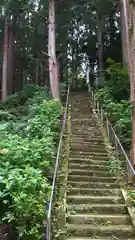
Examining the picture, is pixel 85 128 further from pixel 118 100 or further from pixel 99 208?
pixel 99 208

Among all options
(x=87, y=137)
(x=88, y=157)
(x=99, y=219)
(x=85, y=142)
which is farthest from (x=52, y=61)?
(x=99, y=219)

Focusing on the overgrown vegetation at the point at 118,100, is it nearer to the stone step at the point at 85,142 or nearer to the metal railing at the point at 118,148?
the metal railing at the point at 118,148

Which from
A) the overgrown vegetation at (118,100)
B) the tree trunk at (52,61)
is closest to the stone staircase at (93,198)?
the overgrown vegetation at (118,100)

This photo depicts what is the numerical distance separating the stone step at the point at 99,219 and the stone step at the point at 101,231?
0.21m

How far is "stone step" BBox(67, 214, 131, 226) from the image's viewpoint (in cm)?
587

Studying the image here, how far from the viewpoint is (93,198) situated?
670cm

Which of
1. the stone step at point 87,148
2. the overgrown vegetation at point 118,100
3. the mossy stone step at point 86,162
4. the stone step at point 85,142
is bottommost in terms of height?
the mossy stone step at point 86,162

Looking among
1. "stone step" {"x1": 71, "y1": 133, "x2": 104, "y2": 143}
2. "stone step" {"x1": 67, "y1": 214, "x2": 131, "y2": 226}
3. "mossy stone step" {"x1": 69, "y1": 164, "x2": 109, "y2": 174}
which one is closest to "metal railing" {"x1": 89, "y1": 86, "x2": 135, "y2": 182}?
"stone step" {"x1": 71, "y1": 133, "x2": 104, "y2": 143}

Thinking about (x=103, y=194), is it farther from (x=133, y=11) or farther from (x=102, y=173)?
(x=133, y=11)

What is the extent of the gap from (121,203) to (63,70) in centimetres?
2482

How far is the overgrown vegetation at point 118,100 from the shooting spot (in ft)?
33.4

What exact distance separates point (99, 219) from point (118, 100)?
9.82 m

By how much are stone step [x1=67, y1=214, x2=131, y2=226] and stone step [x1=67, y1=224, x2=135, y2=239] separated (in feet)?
0.70

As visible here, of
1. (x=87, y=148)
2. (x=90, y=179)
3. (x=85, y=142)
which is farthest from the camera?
(x=85, y=142)
